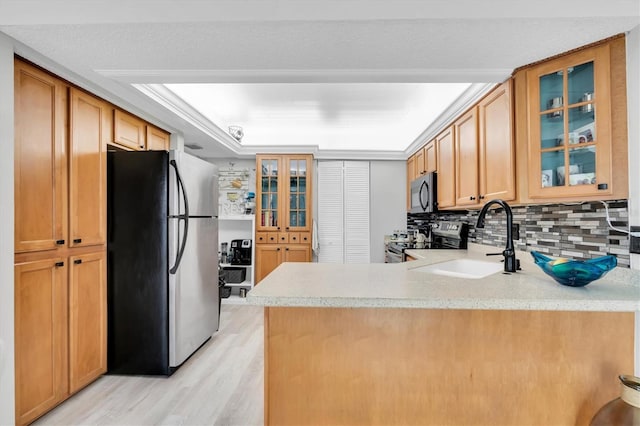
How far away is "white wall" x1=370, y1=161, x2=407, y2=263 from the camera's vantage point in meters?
5.01

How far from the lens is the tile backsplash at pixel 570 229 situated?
1.55 metres

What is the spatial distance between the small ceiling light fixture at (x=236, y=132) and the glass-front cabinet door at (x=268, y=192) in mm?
421

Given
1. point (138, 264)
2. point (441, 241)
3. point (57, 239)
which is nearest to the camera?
point (57, 239)

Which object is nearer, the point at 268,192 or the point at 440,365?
the point at 440,365

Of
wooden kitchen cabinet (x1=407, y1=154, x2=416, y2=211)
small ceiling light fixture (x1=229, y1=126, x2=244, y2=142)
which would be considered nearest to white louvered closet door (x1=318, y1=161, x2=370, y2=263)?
wooden kitchen cabinet (x1=407, y1=154, x2=416, y2=211)

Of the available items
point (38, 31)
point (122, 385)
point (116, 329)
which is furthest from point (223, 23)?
point (122, 385)

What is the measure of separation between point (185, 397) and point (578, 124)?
9.47ft

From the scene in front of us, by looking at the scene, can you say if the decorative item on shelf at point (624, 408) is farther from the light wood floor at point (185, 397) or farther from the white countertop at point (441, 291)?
the light wood floor at point (185, 397)

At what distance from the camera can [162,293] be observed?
2.46 meters

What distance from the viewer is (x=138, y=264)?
2.47m

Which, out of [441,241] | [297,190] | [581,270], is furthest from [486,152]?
[297,190]

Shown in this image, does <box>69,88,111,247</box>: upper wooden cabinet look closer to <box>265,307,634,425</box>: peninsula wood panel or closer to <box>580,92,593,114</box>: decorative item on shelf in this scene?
<box>265,307,634,425</box>: peninsula wood panel

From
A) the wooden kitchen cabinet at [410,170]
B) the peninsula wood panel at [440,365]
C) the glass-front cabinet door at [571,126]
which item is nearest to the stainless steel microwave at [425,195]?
the wooden kitchen cabinet at [410,170]

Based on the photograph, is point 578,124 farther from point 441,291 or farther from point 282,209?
point 282,209
